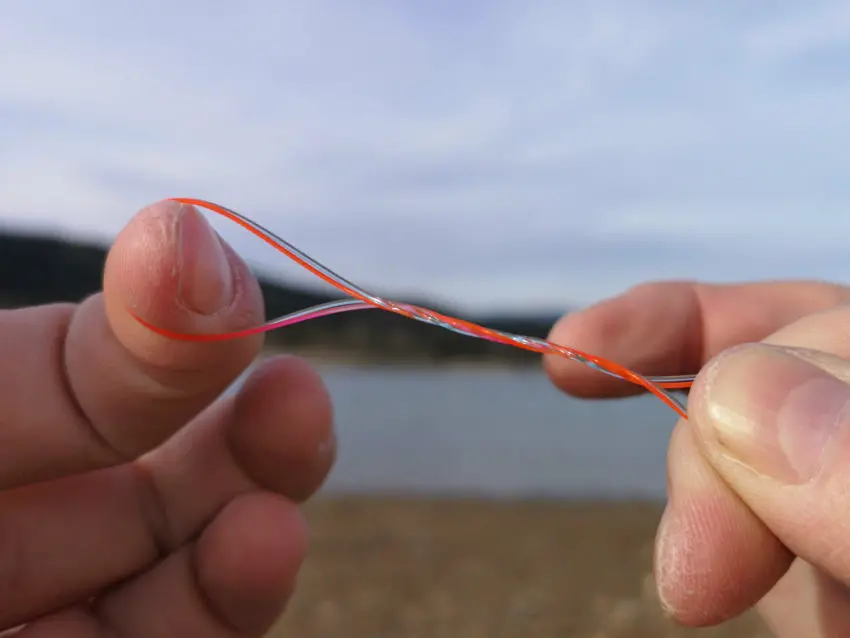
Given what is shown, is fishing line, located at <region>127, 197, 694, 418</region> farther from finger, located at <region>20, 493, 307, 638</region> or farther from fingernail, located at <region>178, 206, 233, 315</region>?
finger, located at <region>20, 493, 307, 638</region>

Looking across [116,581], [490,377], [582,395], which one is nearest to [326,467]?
[116,581]

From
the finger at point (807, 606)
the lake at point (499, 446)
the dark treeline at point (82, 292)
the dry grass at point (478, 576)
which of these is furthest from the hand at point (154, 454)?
the lake at point (499, 446)

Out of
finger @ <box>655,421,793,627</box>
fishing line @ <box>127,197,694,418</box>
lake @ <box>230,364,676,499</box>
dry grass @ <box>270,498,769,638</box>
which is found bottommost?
lake @ <box>230,364,676,499</box>

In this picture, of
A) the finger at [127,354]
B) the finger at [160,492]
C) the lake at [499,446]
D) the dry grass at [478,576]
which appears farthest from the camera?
the lake at [499,446]

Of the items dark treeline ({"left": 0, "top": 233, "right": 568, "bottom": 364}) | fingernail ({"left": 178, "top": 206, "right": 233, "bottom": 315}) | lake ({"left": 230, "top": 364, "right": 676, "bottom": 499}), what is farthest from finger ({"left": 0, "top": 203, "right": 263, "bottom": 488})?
lake ({"left": 230, "top": 364, "right": 676, "bottom": 499})

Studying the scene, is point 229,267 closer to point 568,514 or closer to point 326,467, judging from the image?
point 326,467

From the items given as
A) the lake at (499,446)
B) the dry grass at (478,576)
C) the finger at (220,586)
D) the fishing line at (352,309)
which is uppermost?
the fishing line at (352,309)

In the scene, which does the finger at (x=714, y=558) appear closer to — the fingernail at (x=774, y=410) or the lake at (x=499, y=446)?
the fingernail at (x=774, y=410)
